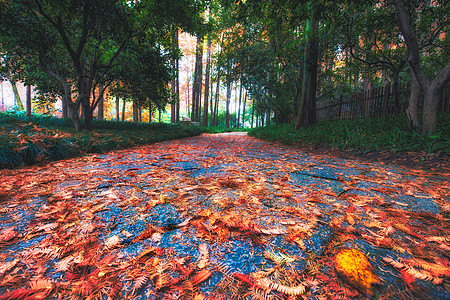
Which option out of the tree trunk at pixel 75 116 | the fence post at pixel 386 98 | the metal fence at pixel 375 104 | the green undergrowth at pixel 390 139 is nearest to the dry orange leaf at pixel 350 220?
the green undergrowth at pixel 390 139

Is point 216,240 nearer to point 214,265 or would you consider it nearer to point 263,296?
point 214,265

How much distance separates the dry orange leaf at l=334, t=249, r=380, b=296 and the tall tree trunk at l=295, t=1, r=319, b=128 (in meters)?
6.55

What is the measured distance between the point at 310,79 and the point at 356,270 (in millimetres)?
7059

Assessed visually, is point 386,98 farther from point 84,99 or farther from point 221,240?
point 84,99

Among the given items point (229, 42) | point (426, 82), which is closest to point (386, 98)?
point (426, 82)

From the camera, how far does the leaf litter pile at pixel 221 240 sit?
633 mm

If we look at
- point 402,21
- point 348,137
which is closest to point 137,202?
point 348,137

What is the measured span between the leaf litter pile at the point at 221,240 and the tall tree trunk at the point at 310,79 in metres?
5.50

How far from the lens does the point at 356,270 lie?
688 mm

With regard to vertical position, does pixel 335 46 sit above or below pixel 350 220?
above

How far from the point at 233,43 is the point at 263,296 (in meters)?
10.8

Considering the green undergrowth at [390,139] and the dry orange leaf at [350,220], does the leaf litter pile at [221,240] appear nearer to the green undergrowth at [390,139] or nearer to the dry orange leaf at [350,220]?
the dry orange leaf at [350,220]

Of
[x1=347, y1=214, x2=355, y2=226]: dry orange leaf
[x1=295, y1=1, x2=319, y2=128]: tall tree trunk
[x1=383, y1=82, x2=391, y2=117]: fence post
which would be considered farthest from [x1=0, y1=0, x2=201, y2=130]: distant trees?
[x1=383, y1=82, x2=391, y2=117]: fence post

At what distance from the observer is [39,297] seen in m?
0.59
